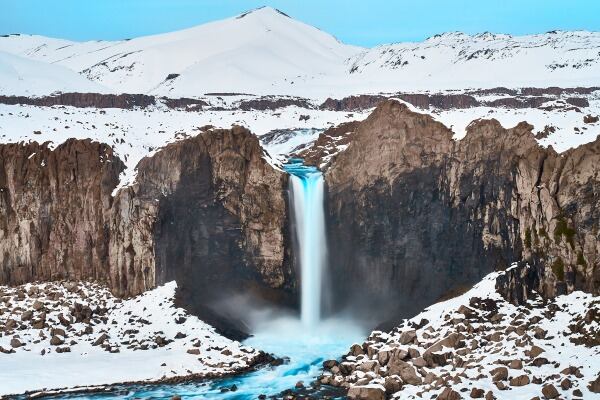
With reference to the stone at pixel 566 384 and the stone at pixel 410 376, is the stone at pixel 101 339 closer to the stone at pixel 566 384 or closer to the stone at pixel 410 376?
the stone at pixel 410 376

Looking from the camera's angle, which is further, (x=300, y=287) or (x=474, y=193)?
(x=300, y=287)

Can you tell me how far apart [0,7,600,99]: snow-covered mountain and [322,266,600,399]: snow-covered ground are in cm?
7302

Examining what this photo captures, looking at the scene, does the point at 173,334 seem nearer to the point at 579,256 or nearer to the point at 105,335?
the point at 105,335

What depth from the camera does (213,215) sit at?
151 ft

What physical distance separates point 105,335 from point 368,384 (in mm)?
15687

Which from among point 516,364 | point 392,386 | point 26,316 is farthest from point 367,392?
point 26,316

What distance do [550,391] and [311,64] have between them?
5767 inches

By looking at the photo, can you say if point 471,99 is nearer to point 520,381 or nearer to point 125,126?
point 125,126

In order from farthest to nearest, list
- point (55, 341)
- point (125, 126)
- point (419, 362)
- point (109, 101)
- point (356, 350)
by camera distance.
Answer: point (109, 101), point (125, 126), point (55, 341), point (356, 350), point (419, 362)

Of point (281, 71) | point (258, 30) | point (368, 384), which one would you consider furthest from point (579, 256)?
→ point (258, 30)

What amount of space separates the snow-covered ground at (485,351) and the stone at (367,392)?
0.10m

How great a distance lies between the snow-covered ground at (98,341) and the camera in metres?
34.2

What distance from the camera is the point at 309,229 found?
45.9m

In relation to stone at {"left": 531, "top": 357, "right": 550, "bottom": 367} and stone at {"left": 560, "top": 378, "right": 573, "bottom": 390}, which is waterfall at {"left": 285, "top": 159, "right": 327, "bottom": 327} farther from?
stone at {"left": 560, "top": 378, "right": 573, "bottom": 390}
